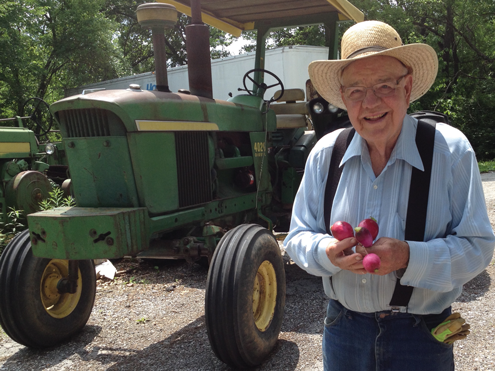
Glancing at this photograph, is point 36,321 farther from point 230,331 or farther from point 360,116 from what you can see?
point 360,116

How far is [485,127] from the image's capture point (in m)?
15.7

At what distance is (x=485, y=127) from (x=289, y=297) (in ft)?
45.5

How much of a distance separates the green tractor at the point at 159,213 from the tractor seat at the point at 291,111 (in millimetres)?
915

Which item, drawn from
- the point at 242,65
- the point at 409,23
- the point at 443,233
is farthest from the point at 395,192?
the point at 409,23

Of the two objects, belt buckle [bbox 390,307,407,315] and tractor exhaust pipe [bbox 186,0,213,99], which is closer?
belt buckle [bbox 390,307,407,315]

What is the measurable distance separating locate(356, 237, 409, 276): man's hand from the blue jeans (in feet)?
0.79

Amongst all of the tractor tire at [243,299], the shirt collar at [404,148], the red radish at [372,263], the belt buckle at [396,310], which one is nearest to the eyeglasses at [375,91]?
the shirt collar at [404,148]

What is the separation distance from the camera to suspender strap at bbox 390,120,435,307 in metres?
1.47

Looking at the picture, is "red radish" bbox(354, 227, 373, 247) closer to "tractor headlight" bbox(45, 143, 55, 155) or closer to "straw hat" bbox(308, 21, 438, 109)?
"straw hat" bbox(308, 21, 438, 109)

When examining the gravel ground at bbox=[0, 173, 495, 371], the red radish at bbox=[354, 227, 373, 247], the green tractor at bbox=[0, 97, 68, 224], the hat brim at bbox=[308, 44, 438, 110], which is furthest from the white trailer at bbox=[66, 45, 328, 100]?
the red radish at bbox=[354, 227, 373, 247]

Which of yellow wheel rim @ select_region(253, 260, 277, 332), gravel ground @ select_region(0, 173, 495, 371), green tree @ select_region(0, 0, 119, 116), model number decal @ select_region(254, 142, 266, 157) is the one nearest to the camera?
gravel ground @ select_region(0, 173, 495, 371)

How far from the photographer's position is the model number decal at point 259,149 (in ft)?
14.6

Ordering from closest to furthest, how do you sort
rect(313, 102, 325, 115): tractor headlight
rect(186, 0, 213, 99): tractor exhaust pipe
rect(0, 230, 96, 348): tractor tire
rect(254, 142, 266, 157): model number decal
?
rect(0, 230, 96, 348): tractor tire < rect(186, 0, 213, 99): tractor exhaust pipe < rect(254, 142, 266, 157): model number decal < rect(313, 102, 325, 115): tractor headlight

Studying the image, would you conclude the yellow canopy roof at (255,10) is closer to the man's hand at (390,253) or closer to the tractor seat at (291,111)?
the tractor seat at (291,111)
